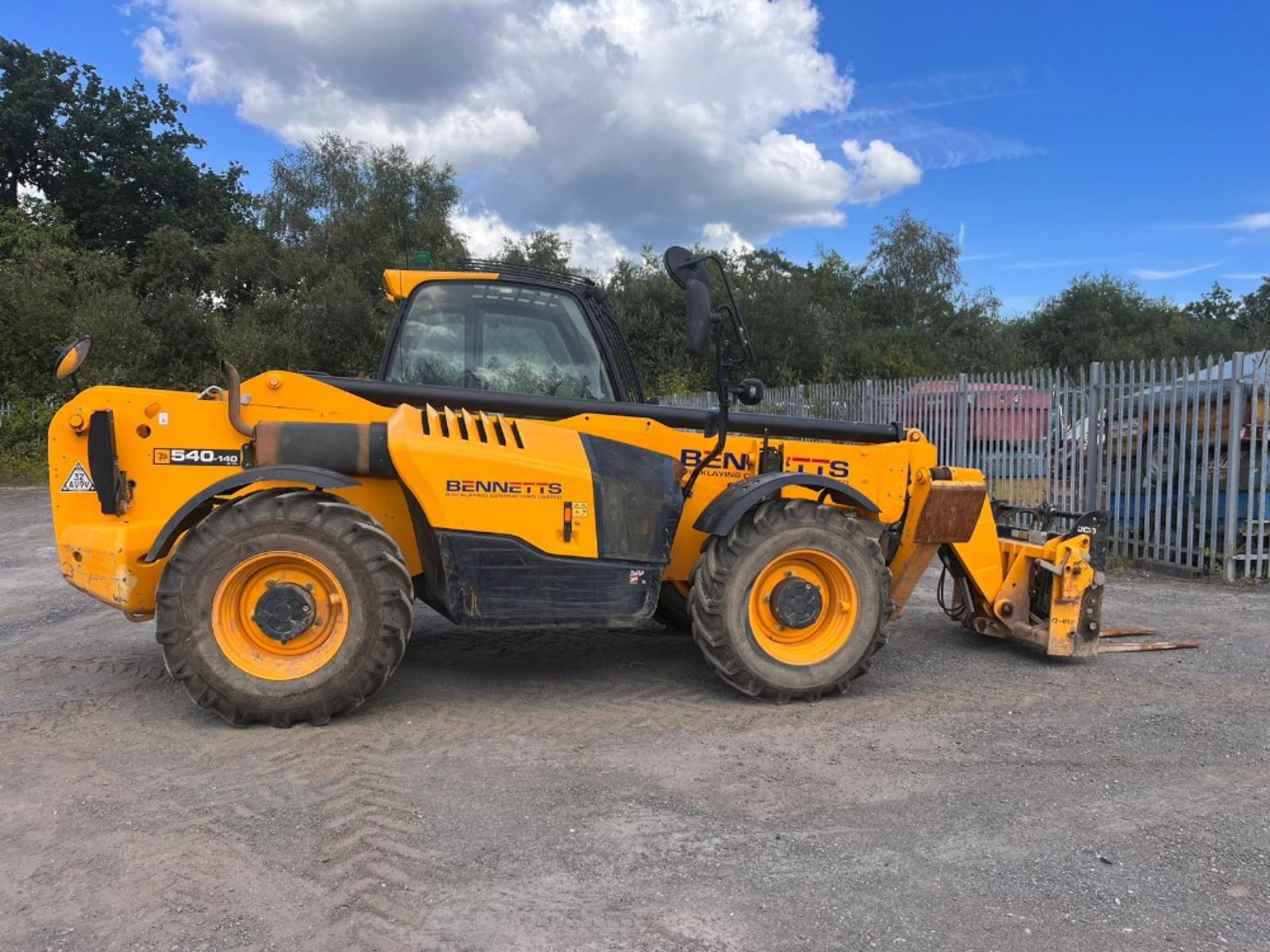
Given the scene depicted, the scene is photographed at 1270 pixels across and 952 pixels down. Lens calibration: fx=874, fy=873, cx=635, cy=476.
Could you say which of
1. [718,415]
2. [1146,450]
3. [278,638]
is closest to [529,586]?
[278,638]

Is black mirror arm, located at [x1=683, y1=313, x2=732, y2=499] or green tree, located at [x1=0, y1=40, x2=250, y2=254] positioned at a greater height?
green tree, located at [x1=0, y1=40, x2=250, y2=254]

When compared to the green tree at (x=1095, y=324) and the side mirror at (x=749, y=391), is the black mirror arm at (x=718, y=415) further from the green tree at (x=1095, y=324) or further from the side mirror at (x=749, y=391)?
the green tree at (x=1095, y=324)

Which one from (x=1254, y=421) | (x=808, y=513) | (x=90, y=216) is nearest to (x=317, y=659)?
(x=808, y=513)

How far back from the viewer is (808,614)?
469 centimetres

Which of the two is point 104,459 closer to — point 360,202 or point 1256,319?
point 360,202

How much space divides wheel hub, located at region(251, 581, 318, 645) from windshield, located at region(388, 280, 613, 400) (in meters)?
1.46

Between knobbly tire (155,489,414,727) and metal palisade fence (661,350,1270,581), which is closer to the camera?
knobbly tire (155,489,414,727)

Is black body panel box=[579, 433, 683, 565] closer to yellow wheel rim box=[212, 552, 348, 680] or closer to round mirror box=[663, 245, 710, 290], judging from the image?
round mirror box=[663, 245, 710, 290]

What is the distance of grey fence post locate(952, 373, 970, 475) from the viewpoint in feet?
40.3

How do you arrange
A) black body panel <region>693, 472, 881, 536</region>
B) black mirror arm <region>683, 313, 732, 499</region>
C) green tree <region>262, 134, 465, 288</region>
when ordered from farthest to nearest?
green tree <region>262, 134, 465, 288</region> → black body panel <region>693, 472, 881, 536</region> → black mirror arm <region>683, 313, 732, 499</region>

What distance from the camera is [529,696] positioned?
4746mm

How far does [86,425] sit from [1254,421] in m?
9.60

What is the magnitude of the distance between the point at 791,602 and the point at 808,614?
0.41ft

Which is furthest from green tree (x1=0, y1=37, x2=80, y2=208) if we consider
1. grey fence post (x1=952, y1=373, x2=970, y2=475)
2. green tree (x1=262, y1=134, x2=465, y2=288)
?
grey fence post (x1=952, y1=373, x2=970, y2=475)
